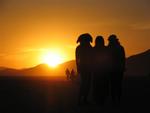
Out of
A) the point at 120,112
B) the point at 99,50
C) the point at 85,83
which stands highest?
the point at 99,50

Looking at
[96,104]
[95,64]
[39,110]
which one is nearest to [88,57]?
[95,64]

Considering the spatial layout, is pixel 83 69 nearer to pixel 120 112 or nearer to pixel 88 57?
pixel 88 57

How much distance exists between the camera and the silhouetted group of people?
16484 millimetres

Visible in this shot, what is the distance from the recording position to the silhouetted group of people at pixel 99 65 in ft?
54.1

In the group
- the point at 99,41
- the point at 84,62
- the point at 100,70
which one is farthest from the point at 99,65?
the point at 99,41

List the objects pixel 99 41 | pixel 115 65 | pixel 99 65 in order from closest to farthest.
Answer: pixel 99 41, pixel 99 65, pixel 115 65

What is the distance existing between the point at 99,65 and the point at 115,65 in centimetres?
59

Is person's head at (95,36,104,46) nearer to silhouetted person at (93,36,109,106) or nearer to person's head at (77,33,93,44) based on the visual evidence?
silhouetted person at (93,36,109,106)

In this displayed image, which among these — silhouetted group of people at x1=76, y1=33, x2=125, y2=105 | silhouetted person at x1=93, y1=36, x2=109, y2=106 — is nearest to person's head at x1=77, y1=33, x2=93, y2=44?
silhouetted group of people at x1=76, y1=33, x2=125, y2=105

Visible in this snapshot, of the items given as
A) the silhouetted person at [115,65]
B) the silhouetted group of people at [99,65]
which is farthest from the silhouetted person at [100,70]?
the silhouetted person at [115,65]

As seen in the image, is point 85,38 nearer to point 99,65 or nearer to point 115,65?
point 99,65

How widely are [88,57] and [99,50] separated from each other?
1.47 feet

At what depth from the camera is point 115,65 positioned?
1678cm

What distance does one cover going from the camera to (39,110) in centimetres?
1477
